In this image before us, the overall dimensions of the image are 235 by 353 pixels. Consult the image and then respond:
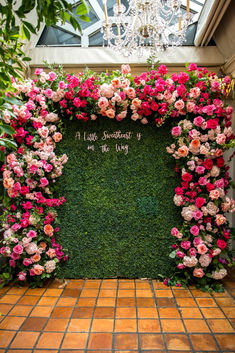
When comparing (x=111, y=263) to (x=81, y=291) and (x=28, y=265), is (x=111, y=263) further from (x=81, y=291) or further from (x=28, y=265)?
(x=28, y=265)

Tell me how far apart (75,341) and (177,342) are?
2.56 feet

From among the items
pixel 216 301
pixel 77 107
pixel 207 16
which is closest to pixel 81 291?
pixel 216 301

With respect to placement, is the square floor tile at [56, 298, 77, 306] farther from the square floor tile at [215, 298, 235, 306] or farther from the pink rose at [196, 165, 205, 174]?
the pink rose at [196, 165, 205, 174]

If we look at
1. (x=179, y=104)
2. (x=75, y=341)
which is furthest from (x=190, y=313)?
(x=179, y=104)

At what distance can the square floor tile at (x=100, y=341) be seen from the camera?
212cm

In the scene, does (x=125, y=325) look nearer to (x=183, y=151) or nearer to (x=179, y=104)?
(x=183, y=151)

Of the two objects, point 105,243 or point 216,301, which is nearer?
point 216,301

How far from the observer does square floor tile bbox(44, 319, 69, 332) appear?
233 cm

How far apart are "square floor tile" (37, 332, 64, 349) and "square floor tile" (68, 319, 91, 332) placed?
0.38 feet

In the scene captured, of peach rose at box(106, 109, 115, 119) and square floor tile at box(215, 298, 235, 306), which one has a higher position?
peach rose at box(106, 109, 115, 119)

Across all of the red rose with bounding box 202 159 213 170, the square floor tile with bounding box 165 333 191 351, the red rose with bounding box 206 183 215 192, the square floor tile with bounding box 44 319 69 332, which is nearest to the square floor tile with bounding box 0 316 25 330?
the square floor tile with bounding box 44 319 69 332

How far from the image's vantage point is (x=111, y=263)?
3.25 metres

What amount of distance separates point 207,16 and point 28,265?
3.32 m

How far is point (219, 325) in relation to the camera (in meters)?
2.35
